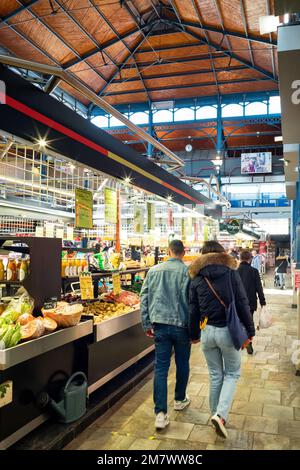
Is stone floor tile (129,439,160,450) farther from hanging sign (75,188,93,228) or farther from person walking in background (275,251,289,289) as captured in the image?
person walking in background (275,251,289,289)

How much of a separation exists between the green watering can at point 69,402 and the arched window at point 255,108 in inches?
826

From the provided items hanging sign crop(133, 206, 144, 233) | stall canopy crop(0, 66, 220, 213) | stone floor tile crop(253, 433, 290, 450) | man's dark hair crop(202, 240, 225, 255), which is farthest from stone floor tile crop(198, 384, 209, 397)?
hanging sign crop(133, 206, 144, 233)

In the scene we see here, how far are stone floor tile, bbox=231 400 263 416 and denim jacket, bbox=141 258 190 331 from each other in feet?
3.56

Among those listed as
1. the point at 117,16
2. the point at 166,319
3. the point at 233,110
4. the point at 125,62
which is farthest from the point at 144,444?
the point at 233,110

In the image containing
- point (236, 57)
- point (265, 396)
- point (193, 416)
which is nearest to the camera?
point (193, 416)

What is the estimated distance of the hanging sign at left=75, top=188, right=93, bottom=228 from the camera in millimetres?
4199

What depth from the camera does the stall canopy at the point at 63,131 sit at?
3105 millimetres

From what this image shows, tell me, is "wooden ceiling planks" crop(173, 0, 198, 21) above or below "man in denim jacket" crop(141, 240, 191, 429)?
above

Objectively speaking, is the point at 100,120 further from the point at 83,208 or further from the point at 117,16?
the point at 83,208

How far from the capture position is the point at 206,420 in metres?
3.54

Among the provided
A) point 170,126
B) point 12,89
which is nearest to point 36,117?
point 12,89

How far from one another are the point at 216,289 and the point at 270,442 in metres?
1.29

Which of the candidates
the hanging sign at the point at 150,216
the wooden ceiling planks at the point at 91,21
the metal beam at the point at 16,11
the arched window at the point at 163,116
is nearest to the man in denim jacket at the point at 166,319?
the hanging sign at the point at 150,216

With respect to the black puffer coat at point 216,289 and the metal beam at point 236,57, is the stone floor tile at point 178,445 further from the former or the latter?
the metal beam at point 236,57
